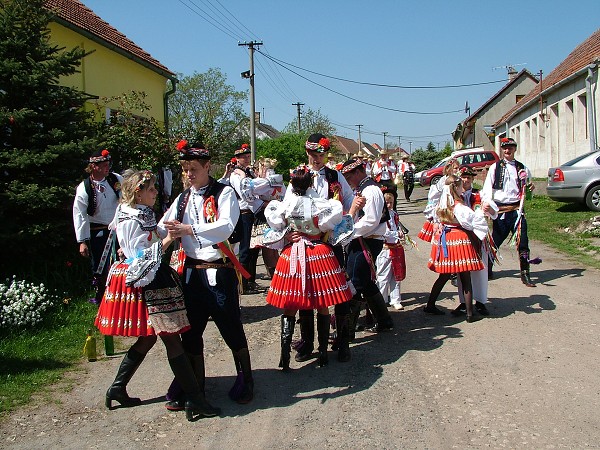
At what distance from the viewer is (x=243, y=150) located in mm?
9234

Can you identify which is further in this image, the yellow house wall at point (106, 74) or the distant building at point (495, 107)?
the distant building at point (495, 107)

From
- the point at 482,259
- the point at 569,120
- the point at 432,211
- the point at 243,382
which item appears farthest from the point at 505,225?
the point at 569,120

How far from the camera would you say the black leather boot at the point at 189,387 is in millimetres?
4527

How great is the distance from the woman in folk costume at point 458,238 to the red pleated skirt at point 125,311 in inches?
142

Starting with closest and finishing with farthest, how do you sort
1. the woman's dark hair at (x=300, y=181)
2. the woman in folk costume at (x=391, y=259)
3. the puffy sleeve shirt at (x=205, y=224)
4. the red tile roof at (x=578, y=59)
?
the puffy sleeve shirt at (x=205, y=224) < the woman's dark hair at (x=300, y=181) < the woman in folk costume at (x=391, y=259) < the red tile roof at (x=578, y=59)

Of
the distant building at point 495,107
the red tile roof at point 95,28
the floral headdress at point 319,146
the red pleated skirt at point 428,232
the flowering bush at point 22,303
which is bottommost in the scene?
the flowering bush at point 22,303

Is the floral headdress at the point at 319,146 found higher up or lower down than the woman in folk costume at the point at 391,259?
higher up

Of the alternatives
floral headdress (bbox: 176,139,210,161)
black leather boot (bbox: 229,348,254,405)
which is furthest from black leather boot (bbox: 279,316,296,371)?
floral headdress (bbox: 176,139,210,161)

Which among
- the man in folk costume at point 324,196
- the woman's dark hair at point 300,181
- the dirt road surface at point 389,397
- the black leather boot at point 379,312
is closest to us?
the dirt road surface at point 389,397

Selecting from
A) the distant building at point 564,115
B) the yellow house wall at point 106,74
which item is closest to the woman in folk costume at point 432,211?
the yellow house wall at point 106,74

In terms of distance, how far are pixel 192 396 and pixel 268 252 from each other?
14.8 feet

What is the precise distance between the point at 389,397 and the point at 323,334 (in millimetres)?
979

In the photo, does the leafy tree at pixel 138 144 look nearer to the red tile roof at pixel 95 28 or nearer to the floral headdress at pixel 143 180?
the red tile roof at pixel 95 28

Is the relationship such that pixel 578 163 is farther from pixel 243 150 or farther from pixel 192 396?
pixel 192 396
